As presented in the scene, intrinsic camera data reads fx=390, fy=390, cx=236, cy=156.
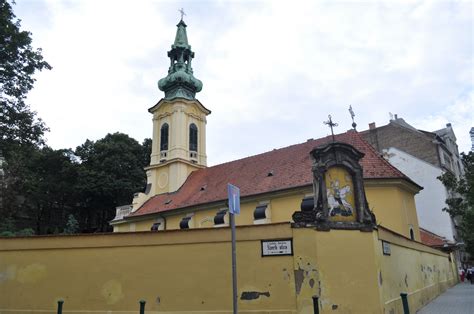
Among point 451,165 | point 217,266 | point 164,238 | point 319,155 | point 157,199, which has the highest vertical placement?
point 451,165

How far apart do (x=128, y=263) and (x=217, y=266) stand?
2.65m

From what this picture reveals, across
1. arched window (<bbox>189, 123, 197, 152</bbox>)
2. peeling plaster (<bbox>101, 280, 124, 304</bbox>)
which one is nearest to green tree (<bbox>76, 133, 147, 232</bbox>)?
arched window (<bbox>189, 123, 197, 152</bbox>)

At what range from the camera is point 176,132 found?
35.8 m

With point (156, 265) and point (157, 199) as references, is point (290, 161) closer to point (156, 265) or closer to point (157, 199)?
point (157, 199)

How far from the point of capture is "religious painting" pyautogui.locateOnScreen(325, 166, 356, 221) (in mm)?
11344

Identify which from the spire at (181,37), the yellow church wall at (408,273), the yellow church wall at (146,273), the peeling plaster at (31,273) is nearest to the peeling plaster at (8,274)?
the yellow church wall at (146,273)

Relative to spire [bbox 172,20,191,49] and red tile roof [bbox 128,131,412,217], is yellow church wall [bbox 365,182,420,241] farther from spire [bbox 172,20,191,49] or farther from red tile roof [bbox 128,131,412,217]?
spire [bbox 172,20,191,49]

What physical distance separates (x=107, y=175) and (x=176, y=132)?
50.2 ft

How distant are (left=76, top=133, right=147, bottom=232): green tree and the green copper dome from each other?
13309 mm

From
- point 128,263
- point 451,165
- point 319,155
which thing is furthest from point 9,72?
point 451,165

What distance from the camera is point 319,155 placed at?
11.8m

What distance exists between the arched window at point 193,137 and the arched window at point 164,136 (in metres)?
2.21

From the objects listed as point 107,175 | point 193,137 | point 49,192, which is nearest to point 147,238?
point 193,137

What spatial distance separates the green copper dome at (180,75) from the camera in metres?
37.7
